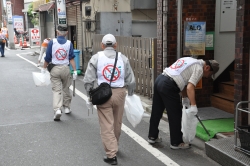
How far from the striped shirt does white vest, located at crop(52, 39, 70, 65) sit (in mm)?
2805

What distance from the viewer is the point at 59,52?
7410mm

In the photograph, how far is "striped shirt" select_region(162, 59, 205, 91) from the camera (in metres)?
5.15

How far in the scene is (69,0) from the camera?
1567 centimetres

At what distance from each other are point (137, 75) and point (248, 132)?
5.58 metres

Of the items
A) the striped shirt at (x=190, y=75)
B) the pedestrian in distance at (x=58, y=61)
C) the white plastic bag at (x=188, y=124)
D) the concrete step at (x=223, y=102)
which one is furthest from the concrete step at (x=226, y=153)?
the pedestrian in distance at (x=58, y=61)

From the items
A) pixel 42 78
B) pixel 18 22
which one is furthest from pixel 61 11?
pixel 18 22

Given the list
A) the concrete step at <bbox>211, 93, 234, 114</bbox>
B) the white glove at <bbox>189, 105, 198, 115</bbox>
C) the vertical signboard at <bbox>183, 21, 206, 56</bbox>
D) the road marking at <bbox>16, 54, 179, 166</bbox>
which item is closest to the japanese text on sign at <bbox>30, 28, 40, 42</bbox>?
the vertical signboard at <bbox>183, 21, 206, 56</bbox>

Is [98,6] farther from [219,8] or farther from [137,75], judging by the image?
[219,8]

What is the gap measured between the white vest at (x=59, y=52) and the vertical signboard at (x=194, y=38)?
251 cm

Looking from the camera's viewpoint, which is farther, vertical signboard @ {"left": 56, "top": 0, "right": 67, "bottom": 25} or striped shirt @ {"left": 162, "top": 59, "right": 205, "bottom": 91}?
vertical signboard @ {"left": 56, "top": 0, "right": 67, "bottom": 25}

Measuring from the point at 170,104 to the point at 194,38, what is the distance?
2.69 metres

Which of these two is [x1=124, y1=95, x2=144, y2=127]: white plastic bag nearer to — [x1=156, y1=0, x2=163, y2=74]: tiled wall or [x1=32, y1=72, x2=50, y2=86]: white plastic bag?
[x1=156, y1=0, x2=163, y2=74]: tiled wall

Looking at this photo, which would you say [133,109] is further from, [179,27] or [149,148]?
[179,27]

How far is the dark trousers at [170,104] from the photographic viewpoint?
5430mm
